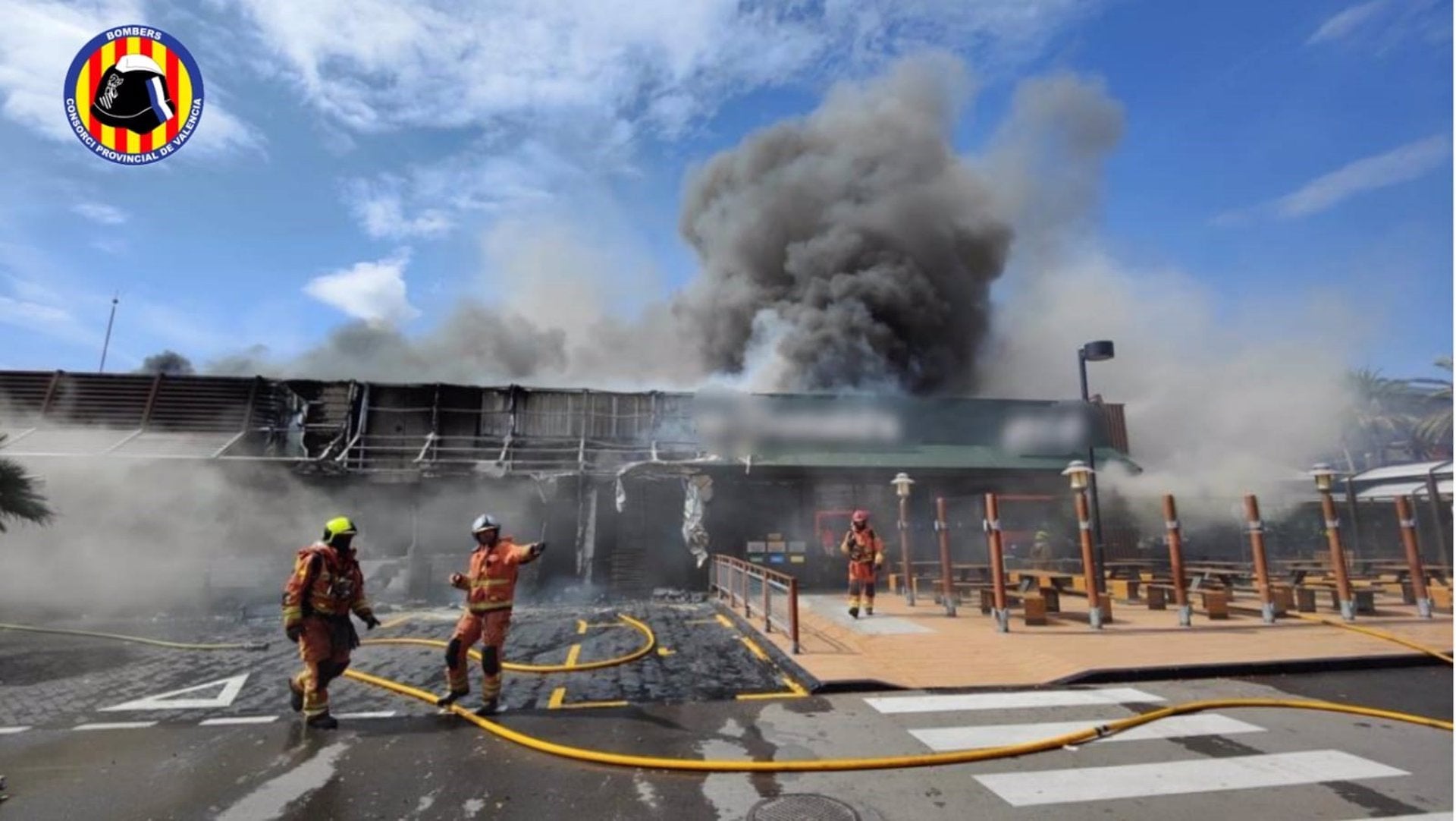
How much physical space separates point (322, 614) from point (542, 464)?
1003 centimetres

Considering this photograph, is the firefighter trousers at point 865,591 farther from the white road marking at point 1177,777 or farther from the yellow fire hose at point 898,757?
the white road marking at point 1177,777

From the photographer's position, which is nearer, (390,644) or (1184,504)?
(390,644)

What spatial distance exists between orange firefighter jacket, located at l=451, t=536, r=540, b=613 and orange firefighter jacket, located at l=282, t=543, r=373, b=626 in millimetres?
895

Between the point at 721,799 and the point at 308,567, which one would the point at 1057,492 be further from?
the point at 308,567

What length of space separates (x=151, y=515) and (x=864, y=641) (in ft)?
52.2

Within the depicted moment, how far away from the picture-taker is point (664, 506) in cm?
1579

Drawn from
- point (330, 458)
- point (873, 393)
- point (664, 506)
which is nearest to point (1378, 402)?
point (873, 393)

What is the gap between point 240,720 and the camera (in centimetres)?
545

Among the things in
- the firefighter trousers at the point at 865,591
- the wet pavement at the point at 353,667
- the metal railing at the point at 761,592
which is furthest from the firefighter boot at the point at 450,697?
the firefighter trousers at the point at 865,591

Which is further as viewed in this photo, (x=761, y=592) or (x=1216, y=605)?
(x=761, y=592)

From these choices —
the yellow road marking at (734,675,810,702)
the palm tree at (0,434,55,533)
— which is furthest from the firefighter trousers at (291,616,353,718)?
the palm tree at (0,434,55,533)

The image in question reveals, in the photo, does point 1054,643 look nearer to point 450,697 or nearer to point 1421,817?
point 1421,817

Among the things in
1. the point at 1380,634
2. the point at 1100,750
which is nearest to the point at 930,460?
the point at 1380,634

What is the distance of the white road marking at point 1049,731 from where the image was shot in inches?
187
